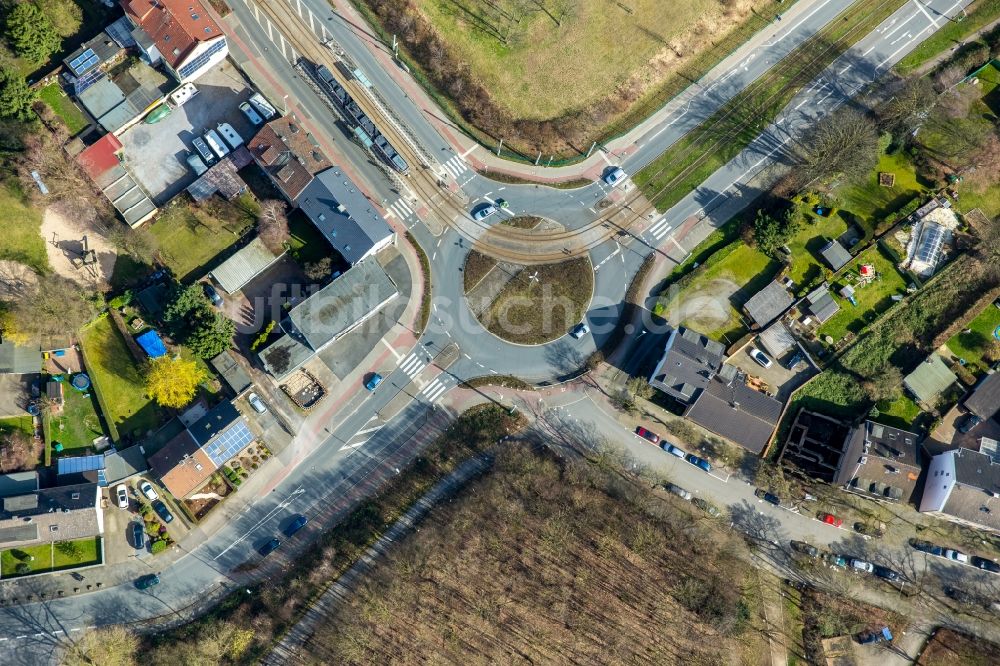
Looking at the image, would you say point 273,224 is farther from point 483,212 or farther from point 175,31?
point 175,31

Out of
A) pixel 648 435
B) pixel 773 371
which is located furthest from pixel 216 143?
pixel 773 371

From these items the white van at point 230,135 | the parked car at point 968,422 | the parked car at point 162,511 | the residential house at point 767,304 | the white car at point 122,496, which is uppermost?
the white van at point 230,135

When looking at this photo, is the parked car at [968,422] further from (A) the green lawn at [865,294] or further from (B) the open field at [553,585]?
(B) the open field at [553,585]

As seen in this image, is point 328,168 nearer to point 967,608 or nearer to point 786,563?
point 786,563

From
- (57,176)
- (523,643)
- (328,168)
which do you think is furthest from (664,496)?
(57,176)

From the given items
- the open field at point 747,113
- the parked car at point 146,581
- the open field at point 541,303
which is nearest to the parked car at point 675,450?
the open field at point 541,303

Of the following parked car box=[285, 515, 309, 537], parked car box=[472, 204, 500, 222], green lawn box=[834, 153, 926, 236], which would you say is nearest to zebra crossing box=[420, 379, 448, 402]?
parked car box=[285, 515, 309, 537]
